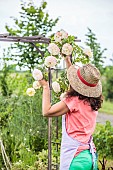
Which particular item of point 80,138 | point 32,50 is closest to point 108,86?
point 32,50

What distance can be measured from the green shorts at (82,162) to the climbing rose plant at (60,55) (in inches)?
16.6

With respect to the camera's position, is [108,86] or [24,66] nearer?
[24,66]

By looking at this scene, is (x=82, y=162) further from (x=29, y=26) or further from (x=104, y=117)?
(x=104, y=117)

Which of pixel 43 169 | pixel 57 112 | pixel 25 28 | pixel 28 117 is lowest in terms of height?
pixel 43 169

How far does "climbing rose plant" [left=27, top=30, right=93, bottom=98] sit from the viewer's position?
3.15 meters

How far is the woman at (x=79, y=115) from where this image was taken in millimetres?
2932

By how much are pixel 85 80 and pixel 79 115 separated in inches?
8.0

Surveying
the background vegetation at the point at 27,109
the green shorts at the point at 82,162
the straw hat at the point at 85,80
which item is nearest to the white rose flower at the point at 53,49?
the straw hat at the point at 85,80

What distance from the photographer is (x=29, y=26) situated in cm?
557

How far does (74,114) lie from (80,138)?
143mm

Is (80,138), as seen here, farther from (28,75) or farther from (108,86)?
(108,86)

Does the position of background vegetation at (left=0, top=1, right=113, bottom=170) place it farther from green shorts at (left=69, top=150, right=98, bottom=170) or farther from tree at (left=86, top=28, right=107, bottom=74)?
green shorts at (left=69, top=150, right=98, bottom=170)

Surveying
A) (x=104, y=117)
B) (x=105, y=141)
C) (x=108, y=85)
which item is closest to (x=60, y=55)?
(x=105, y=141)

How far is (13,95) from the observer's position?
534cm
